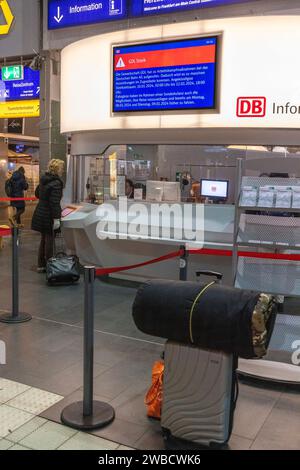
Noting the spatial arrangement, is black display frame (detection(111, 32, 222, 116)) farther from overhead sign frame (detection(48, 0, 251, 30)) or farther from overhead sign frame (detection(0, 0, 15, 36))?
overhead sign frame (detection(0, 0, 15, 36))

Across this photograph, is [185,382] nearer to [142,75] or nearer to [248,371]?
[248,371]

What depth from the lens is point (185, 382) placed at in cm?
257

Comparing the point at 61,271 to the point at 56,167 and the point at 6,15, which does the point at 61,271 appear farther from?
the point at 6,15

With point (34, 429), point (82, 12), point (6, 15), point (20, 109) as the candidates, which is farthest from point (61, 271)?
point (6, 15)

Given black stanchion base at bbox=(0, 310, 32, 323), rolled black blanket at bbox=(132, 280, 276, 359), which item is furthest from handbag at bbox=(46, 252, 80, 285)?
rolled black blanket at bbox=(132, 280, 276, 359)

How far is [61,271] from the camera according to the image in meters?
6.18

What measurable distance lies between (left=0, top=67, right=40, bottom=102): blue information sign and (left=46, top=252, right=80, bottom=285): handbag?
16.4 ft

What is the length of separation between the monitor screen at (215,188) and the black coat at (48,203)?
84.6 inches

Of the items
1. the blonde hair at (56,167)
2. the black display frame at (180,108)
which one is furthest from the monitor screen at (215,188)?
the blonde hair at (56,167)

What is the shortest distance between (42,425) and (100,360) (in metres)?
1.07

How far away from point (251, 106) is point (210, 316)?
369cm

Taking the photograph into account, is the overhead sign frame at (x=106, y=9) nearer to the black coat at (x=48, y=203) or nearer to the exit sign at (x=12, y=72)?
the exit sign at (x=12, y=72)

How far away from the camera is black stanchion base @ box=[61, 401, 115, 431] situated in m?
2.84

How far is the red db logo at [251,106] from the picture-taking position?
539cm
